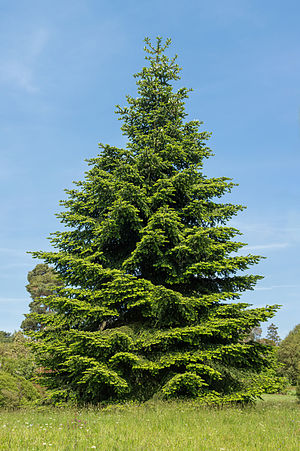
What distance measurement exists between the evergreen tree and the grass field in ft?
5.26

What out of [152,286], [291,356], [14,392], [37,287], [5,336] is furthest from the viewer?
[5,336]

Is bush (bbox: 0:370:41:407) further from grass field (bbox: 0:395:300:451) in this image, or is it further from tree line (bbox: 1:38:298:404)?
grass field (bbox: 0:395:300:451)

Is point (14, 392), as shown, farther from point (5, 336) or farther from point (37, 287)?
point (5, 336)

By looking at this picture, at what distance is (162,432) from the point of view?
726 centimetres

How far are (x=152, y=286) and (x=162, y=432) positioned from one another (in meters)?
5.01

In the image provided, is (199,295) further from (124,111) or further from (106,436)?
(124,111)

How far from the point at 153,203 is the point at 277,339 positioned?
88.2 metres

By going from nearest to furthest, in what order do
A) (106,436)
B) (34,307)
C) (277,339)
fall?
(106,436), (34,307), (277,339)

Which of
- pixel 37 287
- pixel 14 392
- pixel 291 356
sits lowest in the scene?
pixel 291 356

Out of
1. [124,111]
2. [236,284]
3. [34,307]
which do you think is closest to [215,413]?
[236,284]

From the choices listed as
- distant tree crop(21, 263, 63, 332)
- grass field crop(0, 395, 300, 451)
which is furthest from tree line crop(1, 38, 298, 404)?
distant tree crop(21, 263, 63, 332)

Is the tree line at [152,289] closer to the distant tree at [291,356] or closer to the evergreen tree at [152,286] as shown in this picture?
the evergreen tree at [152,286]

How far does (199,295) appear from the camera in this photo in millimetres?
12781

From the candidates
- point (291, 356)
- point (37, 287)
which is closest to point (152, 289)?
point (291, 356)
